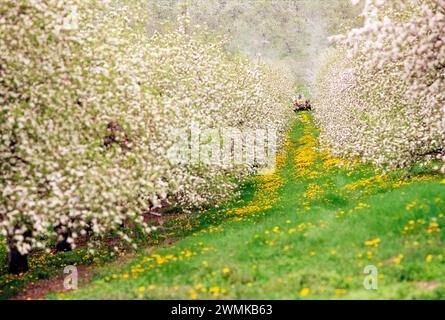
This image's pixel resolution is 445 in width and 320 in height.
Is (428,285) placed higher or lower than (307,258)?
lower

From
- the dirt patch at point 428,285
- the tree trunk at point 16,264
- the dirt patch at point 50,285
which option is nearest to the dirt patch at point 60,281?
the dirt patch at point 50,285

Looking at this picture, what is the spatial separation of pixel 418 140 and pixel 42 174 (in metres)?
16.3

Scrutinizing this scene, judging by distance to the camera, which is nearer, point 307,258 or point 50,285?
point 307,258

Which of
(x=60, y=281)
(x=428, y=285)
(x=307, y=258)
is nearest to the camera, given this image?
(x=428, y=285)

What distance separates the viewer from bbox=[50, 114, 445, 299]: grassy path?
1280 cm

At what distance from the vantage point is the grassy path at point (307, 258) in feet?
42.0

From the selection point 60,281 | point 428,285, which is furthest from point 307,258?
point 60,281

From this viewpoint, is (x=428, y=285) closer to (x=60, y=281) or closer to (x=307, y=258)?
(x=307, y=258)

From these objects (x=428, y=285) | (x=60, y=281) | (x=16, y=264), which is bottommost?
(x=428, y=285)

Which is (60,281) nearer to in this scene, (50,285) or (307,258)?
(50,285)

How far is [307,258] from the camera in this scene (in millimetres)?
14945

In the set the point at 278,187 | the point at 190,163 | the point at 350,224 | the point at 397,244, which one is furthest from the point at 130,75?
the point at 278,187

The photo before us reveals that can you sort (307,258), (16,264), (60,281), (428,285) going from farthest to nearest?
(16,264)
(60,281)
(307,258)
(428,285)

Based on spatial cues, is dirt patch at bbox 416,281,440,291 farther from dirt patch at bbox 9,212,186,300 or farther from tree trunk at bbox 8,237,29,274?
tree trunk at bbox 8,237,29,274
